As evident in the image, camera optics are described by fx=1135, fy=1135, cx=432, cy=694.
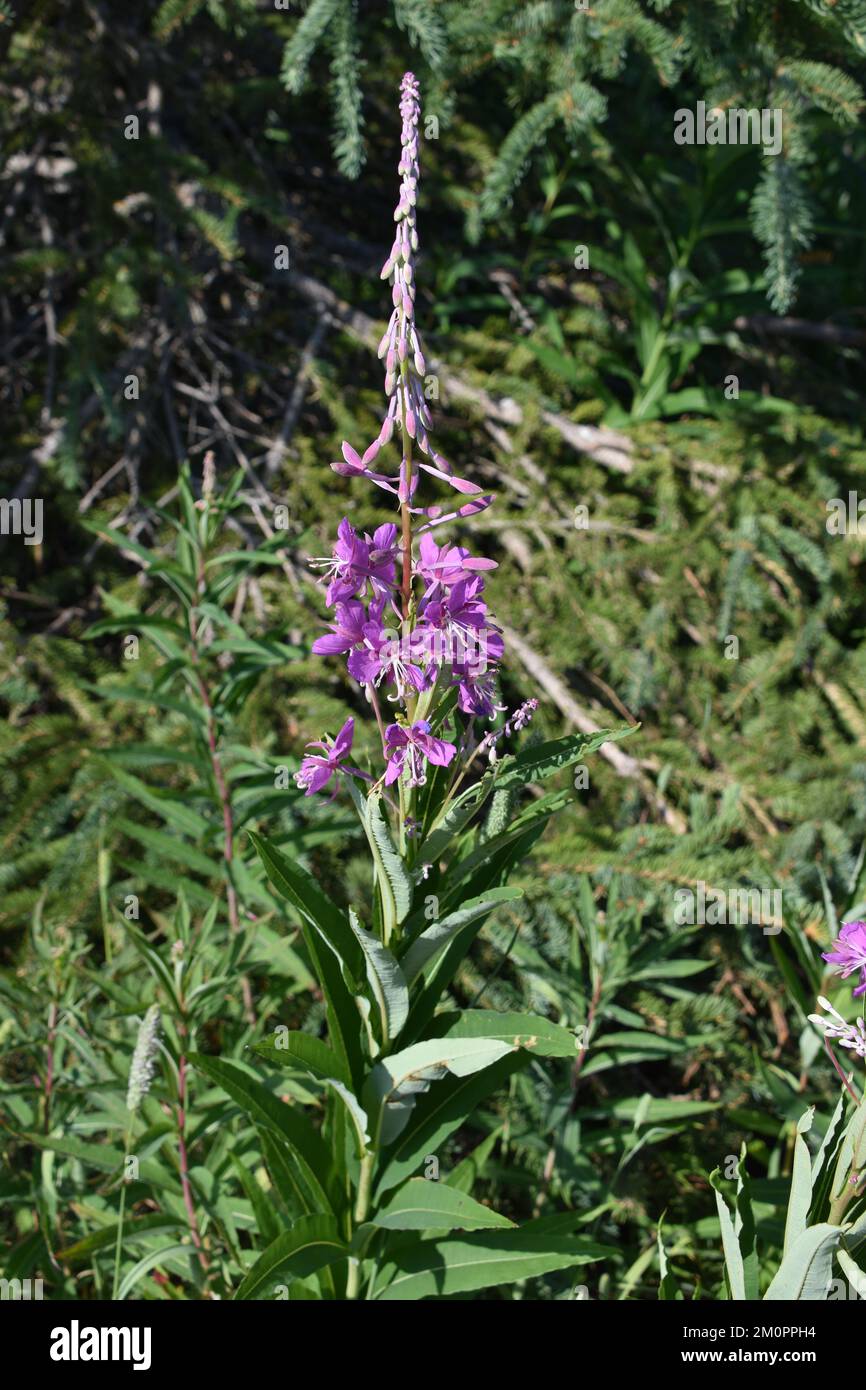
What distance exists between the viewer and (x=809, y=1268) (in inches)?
50.0

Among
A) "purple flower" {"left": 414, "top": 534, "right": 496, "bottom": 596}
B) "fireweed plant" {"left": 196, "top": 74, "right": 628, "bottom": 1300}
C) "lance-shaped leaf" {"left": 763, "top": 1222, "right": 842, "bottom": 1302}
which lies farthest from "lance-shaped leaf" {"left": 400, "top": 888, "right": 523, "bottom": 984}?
"lance-shaped leaf" {"left": 763, "top": 1222, "right": 842, "bottom": 1302}

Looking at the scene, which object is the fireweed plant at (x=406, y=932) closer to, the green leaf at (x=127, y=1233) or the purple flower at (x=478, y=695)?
the purple flower at (x=478, y=695)

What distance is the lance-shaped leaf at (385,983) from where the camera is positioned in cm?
132

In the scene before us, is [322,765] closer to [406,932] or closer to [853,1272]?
[406,932]

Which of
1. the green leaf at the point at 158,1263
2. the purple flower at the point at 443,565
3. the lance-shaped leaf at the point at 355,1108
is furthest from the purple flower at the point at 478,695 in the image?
the green leaf at the point at 158,1263

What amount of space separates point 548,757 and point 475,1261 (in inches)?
28.9

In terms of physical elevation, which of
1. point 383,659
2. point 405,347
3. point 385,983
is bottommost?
point 385,983

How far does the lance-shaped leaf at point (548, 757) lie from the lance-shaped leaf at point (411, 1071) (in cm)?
31

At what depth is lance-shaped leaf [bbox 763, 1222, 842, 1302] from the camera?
1.23 meters

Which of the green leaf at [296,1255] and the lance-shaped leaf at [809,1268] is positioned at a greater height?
the lance-shaped leaf at [809,1268]

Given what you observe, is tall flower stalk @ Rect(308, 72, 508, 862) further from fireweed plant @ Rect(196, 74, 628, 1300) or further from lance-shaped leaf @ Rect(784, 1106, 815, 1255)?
lance-shaped leaf @ Rect(784, 1106, 815, 1255)

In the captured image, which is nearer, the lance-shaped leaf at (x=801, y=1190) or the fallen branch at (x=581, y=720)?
the lance-shaped leaf at (x=801, y=1190)

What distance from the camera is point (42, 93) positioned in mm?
3473

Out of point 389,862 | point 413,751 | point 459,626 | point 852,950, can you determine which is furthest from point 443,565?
point 852,950
